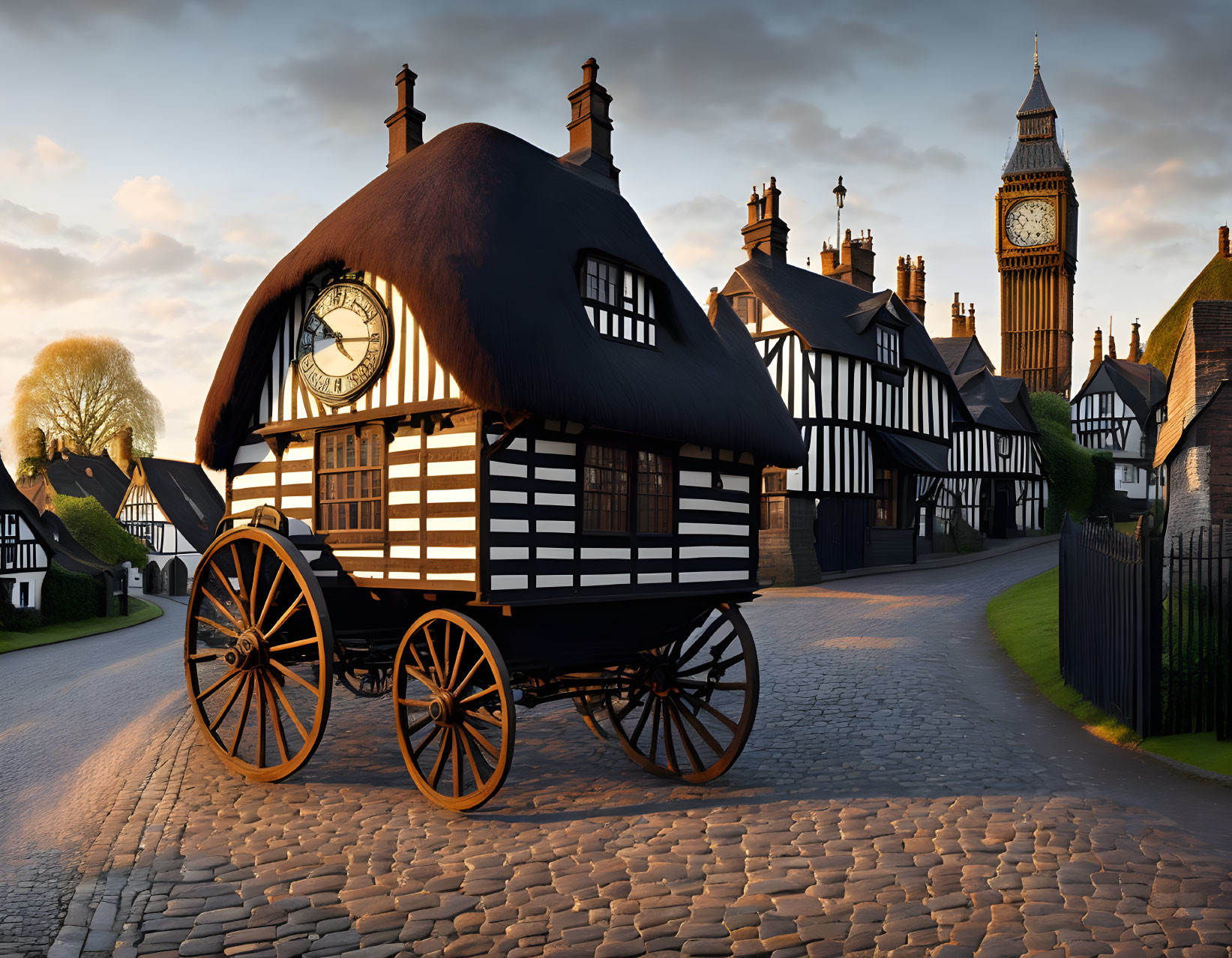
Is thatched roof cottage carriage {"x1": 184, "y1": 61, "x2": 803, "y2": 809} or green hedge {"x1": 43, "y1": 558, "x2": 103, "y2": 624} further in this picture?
green hedge {"x1": 43, "y1": 558, "x2": 103, "y2": 624}

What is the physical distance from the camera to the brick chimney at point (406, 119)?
1152cm

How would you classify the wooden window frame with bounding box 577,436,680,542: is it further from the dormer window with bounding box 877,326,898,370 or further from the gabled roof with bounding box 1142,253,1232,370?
the gabled roof with bounding box 1142,253,1232,370

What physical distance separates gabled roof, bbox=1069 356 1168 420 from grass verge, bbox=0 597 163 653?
5052cm

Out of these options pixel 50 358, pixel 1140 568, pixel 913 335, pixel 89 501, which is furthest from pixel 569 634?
pixel 50 358

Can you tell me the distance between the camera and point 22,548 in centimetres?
3094

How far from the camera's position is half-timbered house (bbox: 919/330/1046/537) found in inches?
1439

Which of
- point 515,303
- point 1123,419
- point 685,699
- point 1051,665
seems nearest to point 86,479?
point 1051,665

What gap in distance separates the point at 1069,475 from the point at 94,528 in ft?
144

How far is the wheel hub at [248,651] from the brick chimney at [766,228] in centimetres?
2481

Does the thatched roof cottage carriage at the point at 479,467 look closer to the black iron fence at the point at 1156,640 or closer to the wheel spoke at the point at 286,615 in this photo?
the wheel spoke at the point at 286,615

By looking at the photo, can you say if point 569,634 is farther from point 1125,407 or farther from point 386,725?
point 1125,407

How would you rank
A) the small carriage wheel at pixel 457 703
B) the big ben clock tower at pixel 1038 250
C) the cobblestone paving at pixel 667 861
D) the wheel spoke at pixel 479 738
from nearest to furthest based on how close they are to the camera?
1. the cobblestone paving at pixel 667 861
2. the small carriage wheel at pixel 457 703
3. the wheel spoke at pixel 479 738
4. the big ben clock tower at pixel 1038 250

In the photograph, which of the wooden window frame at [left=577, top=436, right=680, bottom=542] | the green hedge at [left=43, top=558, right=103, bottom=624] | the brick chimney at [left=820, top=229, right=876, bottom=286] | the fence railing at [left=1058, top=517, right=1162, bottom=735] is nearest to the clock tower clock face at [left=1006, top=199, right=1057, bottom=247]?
the brick chimney at [left=820, top=229, right=876, bottom=286]

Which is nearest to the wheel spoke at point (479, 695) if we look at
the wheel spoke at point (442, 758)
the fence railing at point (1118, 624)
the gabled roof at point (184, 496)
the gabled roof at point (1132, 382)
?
the wheel spoke at point (442, 758)
